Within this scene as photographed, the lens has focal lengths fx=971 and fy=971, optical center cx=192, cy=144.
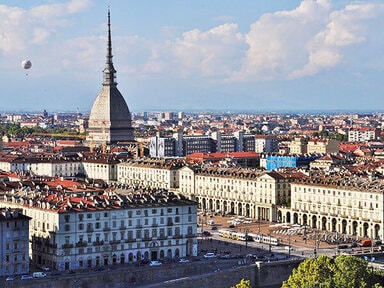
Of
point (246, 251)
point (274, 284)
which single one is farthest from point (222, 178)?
point (274, 284)

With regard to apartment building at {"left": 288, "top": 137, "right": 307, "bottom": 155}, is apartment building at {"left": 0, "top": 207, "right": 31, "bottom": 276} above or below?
below

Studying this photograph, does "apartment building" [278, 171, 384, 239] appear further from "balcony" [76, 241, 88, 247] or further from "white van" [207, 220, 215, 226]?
"balcony" [76, 241, 88, 247]

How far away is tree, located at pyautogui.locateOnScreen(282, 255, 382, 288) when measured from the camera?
1914 inches

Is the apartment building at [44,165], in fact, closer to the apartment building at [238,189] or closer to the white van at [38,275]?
the apartment building at [238,189]

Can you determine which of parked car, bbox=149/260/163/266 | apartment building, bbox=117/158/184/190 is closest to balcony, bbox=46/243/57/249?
parked car, bbox=149/260/163/266

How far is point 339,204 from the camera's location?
78.8 m

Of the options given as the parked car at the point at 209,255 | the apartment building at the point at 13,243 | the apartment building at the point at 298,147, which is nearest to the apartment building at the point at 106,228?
the parked car at the point at 209,255

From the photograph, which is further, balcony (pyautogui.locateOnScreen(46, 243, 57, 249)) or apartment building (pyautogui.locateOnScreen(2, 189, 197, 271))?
apartment building (pyautogui.locateOnScreen(2, 189, 197, 271))

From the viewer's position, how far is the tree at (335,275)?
48625 millimetres

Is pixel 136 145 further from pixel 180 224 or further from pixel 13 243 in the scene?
pixel 13 243

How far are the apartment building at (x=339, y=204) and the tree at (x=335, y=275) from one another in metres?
23.4

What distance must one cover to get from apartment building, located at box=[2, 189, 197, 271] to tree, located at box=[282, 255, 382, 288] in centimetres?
1303

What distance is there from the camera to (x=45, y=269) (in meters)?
57.2

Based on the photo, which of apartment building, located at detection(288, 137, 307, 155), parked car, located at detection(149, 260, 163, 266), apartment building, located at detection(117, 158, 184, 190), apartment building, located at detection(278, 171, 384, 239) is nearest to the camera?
parked car, located at detection(149, 260, 163, 266)
